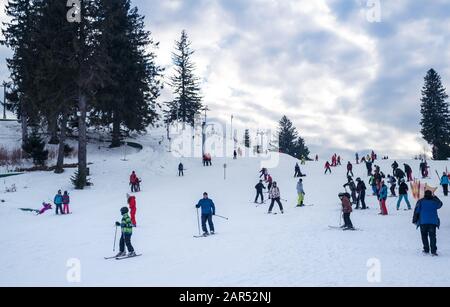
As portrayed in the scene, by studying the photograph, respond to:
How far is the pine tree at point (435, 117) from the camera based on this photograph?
202 ft

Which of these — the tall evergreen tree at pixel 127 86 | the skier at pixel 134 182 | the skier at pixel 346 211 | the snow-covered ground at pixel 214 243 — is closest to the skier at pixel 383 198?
the snow-covered ground at pixel 214 243

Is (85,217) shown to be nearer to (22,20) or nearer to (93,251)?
(93,251)

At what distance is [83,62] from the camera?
30.0 m

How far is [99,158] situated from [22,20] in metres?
16.7

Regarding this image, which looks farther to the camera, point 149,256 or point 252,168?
point 252,168

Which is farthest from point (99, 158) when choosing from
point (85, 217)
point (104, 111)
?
point (85, 217)

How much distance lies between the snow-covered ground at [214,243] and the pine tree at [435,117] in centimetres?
4066

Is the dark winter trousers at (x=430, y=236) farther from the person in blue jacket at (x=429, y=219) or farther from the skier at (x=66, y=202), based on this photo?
the skier at (x=66, y=202)

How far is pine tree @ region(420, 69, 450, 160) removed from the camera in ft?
202

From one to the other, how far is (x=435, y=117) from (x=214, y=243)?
5909 centimetres

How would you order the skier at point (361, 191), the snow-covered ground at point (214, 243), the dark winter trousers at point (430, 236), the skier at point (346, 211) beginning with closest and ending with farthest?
the snow-covered ground at point (214, 243)
the dark winter trousers at point (430, 236)
the skier at point (346, 211)
the skier at point (361, 191)

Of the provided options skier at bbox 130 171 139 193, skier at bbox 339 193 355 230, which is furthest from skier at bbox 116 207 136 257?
skier at bbox 130 171 139 193

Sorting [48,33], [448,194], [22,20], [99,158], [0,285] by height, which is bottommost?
[0,285]
